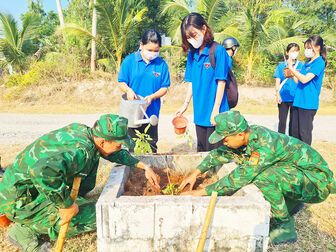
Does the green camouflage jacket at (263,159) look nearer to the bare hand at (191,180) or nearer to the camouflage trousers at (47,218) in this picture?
the bare hand at (191,180)

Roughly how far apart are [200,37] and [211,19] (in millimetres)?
9290

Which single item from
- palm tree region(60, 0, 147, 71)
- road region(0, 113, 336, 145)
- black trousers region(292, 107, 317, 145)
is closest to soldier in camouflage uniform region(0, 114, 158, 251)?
black trousers region(292, 107, 317, 145)

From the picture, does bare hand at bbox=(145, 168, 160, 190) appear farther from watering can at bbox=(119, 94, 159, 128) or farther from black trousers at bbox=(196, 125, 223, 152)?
black trousers at bbox=(196, 125, 223, 152)

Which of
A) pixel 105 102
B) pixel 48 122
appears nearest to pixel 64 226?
pixel 48 122

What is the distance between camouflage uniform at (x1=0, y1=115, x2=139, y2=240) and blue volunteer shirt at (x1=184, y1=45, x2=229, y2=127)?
3.72ft

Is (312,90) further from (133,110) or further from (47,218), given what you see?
(47,218)

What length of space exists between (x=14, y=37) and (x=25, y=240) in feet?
37.2

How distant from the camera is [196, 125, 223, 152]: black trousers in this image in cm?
298

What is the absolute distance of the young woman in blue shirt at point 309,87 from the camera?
354 centimetres

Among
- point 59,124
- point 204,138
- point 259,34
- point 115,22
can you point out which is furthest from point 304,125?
point 115,22

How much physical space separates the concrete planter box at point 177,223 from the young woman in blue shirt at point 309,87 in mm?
2186

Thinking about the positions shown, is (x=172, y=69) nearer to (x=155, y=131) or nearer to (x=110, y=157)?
(x=155, y=131)

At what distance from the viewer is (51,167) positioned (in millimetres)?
1744

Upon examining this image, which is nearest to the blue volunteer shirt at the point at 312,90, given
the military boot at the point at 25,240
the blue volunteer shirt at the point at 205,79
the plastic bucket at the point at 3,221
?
the blue volunteer shirt at the point at 205,79
